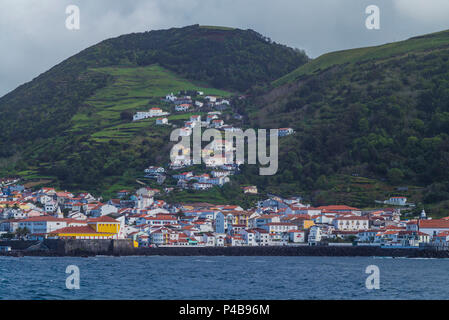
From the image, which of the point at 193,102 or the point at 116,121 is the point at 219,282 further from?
the point at 193,102

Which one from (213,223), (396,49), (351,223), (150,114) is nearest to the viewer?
(351,223)

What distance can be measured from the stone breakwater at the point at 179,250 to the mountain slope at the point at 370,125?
22833 mm

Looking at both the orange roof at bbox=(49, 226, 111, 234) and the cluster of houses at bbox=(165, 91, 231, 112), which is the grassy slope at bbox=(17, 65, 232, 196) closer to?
the cluster of houses at bbox=(165, 91, 231, 112)

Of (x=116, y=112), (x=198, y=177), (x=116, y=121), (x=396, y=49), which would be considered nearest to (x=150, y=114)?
(x=116, y=112)

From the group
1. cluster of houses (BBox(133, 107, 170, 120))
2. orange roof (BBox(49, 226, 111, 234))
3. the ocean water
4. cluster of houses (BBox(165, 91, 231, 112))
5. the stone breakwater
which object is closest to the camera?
the ocean water

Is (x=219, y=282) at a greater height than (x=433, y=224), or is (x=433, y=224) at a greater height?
(x=433, y=224)

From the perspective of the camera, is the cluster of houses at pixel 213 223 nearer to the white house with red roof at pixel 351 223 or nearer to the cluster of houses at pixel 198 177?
the white house with red roof at pixel 351 223

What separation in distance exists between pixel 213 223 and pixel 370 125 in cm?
4611

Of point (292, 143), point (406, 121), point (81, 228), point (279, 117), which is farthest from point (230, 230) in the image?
point (279, 117)

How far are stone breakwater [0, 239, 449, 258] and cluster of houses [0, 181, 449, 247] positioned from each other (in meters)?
2.78

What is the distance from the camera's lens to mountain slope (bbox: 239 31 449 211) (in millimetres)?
117812

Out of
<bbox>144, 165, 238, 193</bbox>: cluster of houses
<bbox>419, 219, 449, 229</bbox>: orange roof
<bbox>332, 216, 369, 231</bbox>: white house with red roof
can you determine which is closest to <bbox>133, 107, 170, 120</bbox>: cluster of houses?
<bbox>144, 165, 238, 193</bbox>: cluster of houses

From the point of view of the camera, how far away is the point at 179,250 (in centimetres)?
9031

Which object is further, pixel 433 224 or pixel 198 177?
pixel 198 177
